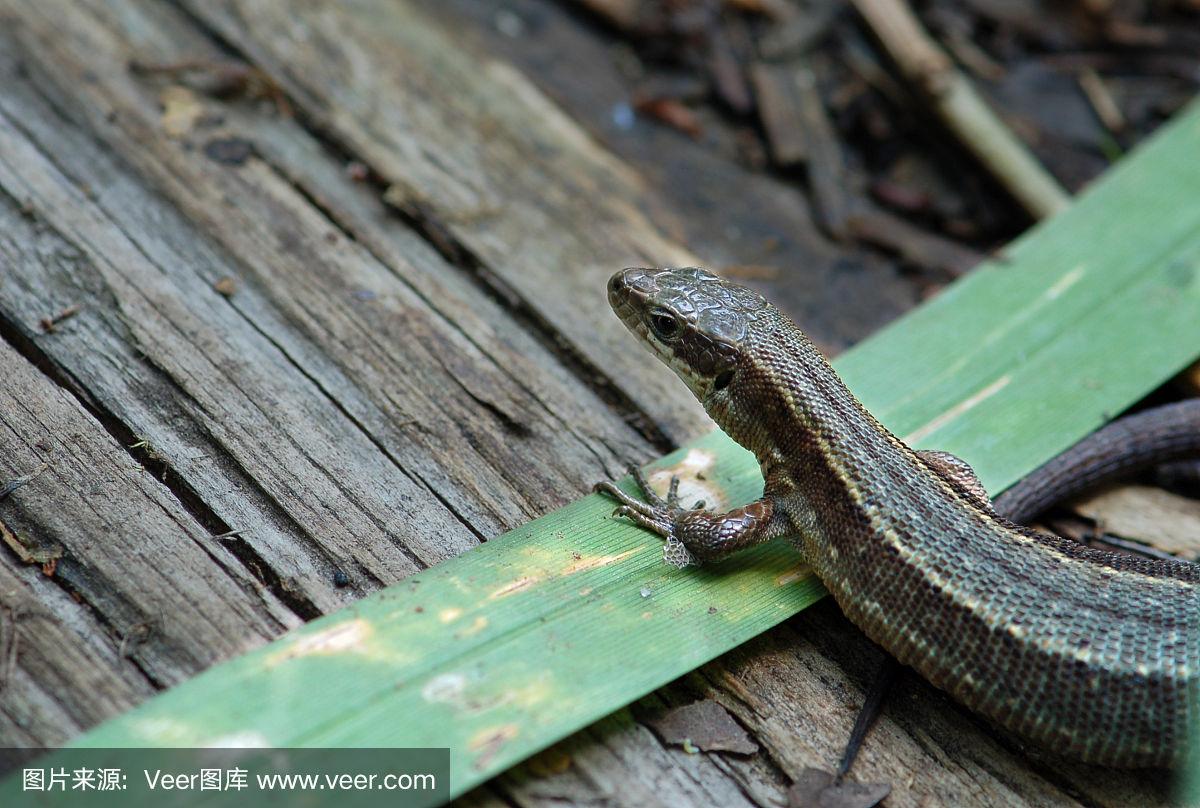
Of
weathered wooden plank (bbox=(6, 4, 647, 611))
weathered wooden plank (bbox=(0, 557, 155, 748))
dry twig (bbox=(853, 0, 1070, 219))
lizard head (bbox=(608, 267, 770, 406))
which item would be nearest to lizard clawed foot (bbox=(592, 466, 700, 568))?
weathered wooden plank (bbox=(6, 4, 647, 611))

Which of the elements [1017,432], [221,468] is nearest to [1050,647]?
[1017,432]

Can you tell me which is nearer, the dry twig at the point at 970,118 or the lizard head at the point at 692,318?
the lizard head at the point at 692,318

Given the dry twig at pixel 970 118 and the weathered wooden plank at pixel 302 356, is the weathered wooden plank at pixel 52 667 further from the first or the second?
the dry twig at pixel 970 118

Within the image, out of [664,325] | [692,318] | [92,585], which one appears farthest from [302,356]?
[692,318]

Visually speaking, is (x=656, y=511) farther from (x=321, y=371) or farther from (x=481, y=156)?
(x=481, y=156)

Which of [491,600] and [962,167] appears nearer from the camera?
[491,600]

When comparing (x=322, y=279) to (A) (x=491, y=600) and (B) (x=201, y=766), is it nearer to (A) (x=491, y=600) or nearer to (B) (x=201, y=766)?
(A) (x=491, y=600)

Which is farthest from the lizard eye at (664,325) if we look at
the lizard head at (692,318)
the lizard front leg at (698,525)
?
the lizard front leg at (698,525)
